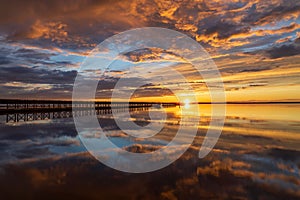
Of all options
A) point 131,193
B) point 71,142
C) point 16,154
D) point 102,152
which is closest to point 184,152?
point 102,152

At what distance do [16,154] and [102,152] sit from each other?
4.04 meters

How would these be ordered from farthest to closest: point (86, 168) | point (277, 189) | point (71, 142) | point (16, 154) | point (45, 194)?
point (71, 142) < point (16, 154) < point (86, 168) < point (277, 189) < point (45, 194)

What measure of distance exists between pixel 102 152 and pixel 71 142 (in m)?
3.82

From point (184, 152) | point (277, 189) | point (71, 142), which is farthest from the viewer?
point (71, 142)

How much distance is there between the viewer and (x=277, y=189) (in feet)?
24.3

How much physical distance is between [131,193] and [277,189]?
4.33 m

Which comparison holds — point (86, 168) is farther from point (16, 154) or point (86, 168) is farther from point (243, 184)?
point (243, 184)

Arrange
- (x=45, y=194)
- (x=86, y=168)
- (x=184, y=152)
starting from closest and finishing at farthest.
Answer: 1. (x=45, y=194)
2. (x=86, y=168)
3. (x=184, y=152)

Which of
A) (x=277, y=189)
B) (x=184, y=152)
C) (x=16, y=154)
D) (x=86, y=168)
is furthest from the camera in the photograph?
(x=184, y=152)

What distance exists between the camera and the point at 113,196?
6973mm

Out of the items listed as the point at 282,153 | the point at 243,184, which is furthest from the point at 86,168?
the point at 282,153

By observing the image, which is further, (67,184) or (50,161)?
(50,161)

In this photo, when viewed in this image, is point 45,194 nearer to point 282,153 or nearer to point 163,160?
point 163,160

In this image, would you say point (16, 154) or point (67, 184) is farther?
point (16, 154)
